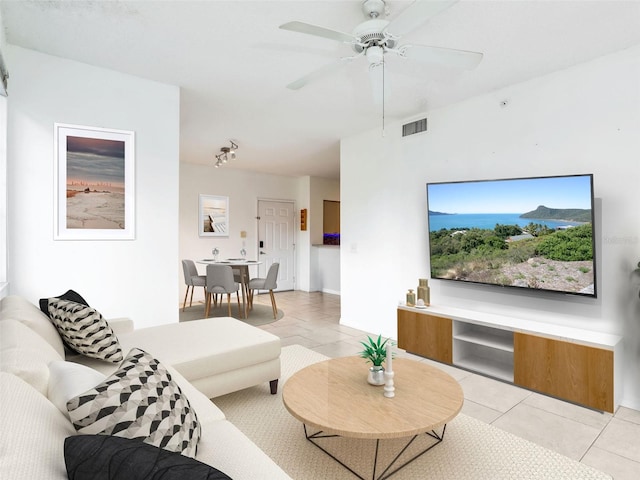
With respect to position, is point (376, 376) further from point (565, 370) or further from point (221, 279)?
point (221, 279)

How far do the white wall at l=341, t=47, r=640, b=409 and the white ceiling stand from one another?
0.22 metres

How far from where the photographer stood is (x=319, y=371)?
2.28 metres

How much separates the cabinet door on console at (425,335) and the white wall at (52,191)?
2252mm

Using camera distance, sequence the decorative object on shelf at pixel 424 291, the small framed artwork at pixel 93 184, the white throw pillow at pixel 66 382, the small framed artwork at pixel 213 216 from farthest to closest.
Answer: the small framed artwork at pixel 213 216
the decorative object on shelf at pixel 424 291
the small framed artwork at pixel 93 184
the white throw pillow at pixel 66 382

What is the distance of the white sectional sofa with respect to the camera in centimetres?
82

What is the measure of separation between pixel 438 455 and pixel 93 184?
122 inches

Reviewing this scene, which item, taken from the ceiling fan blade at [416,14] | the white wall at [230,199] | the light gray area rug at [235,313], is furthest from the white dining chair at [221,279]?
the ceiling fan blade at [416,14]

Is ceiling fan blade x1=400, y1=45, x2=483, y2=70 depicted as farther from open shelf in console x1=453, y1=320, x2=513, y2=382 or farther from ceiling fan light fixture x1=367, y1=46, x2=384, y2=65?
open shelf in console x1=453, y1=320, x2=513, y2=382

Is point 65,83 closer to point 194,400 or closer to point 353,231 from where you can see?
point 194,400

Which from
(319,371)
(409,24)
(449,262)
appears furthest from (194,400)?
(449,262)

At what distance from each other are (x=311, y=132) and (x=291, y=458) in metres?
3.78

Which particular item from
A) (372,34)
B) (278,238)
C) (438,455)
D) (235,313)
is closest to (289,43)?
(372,34)

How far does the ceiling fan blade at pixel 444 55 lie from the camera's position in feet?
6.64

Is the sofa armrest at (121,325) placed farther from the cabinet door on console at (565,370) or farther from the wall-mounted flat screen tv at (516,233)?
the cabinet door on console at (565,370)
